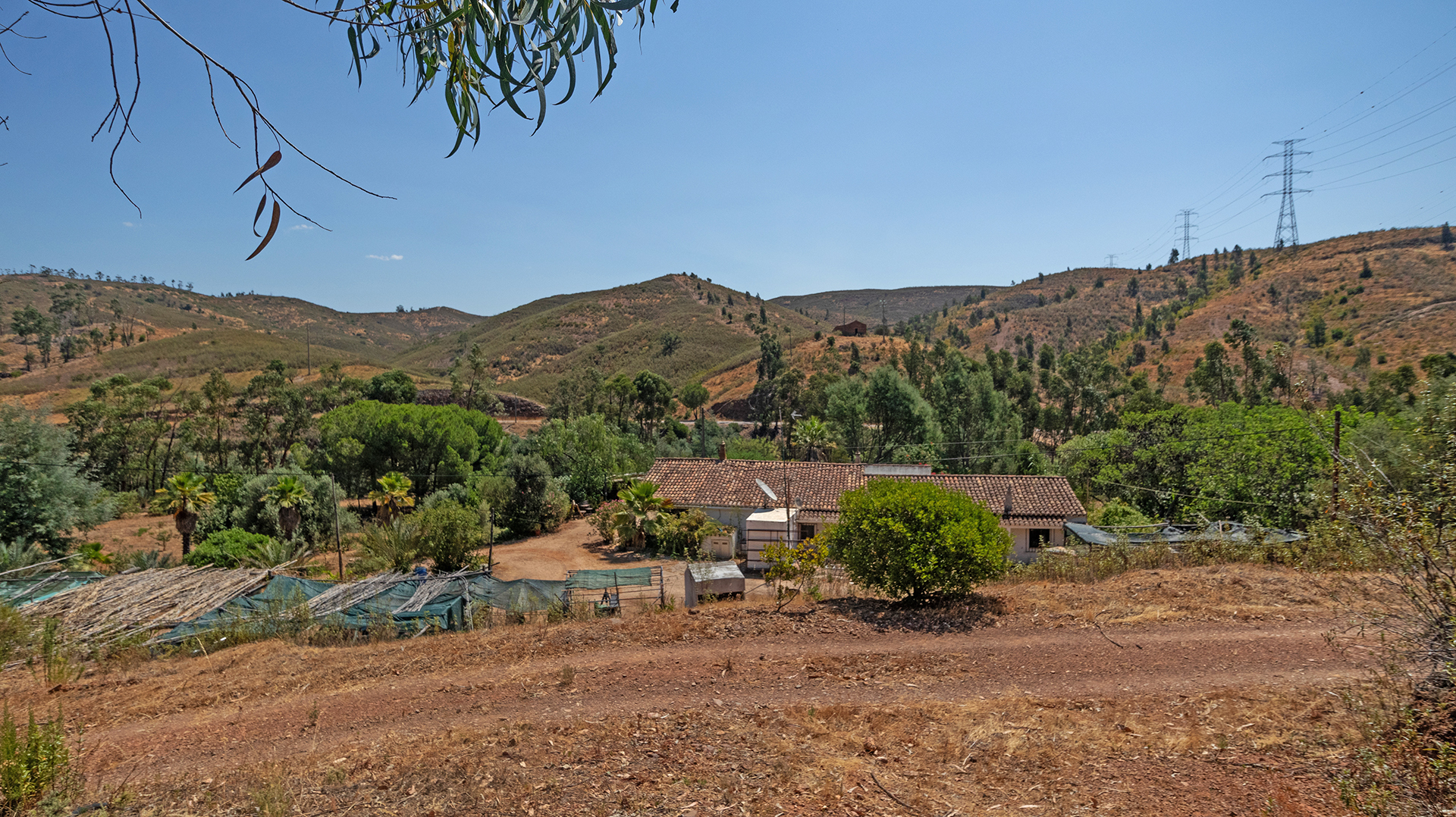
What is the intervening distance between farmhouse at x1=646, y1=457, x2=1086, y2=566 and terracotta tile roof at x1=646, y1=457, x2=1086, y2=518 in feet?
0.11

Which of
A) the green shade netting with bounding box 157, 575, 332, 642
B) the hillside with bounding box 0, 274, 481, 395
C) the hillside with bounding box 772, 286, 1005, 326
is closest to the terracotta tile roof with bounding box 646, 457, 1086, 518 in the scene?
the green shade netting with bounding box 157, 575, 332, 642

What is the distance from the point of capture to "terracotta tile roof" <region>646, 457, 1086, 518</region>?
82.4 ft

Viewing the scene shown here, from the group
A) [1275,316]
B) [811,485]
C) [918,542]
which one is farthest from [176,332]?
[1275,316]

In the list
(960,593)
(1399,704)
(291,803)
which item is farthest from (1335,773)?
(291,803)

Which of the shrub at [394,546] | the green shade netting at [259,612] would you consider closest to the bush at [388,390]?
the shrub at [394,546]

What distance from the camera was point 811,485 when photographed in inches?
1092

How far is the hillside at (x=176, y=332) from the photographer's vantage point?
69688 millimetres

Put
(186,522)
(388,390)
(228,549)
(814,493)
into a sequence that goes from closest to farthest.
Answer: (228,549)
(186,522)
(814,493)
(388,390)

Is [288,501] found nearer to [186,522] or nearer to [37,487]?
[186,522]

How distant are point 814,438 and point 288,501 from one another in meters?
25.9

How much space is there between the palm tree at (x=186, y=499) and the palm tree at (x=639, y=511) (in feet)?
48.2

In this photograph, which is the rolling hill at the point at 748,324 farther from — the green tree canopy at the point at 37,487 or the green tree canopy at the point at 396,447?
the green tree canopy at the point at 37,487

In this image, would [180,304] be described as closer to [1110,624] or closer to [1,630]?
[1,630]

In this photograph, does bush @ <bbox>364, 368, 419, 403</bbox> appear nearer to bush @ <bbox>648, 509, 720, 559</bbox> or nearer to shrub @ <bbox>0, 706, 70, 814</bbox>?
bush @ <bbox>648, 509, 720, 559</bbox>
